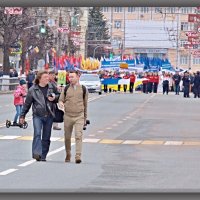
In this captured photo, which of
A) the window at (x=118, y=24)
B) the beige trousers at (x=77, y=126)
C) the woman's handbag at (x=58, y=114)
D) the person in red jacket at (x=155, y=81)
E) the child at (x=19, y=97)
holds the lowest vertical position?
the person in red jacket at (x=155, y=81)

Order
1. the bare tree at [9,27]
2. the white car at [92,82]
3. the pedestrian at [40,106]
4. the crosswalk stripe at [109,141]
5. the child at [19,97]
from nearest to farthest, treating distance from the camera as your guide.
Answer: the pedestrian at [40,106], the crosswalk stripe at [109,141], the child at [19,97], the white car at [92,82], the bare tree at [9,27]

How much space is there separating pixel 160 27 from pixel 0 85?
142 feet

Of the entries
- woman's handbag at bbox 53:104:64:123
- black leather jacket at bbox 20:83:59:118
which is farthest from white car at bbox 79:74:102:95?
black leather jacket at bbox 20:83:59:118

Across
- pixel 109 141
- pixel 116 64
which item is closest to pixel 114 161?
pixel 109 141

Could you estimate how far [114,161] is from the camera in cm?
1972

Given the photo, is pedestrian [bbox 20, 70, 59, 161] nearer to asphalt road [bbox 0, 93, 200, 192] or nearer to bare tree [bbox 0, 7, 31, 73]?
asphalt road [bbox 0, 93, 200, 192]

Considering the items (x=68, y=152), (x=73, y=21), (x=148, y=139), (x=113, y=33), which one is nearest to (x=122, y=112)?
(x=148, y=139)

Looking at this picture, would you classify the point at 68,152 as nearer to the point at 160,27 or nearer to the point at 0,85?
the point at 0,85

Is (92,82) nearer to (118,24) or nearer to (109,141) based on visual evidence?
(109,141)

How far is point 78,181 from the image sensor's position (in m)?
15.9

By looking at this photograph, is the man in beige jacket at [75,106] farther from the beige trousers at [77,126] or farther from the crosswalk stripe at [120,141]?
the crosswalk stripe at [120,141]

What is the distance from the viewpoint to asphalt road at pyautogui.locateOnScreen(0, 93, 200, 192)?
50.9 feet

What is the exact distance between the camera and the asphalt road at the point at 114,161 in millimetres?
15523

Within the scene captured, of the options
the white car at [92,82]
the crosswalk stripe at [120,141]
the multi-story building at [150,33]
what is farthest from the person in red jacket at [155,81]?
the crosswalk stripe at [120,141]
